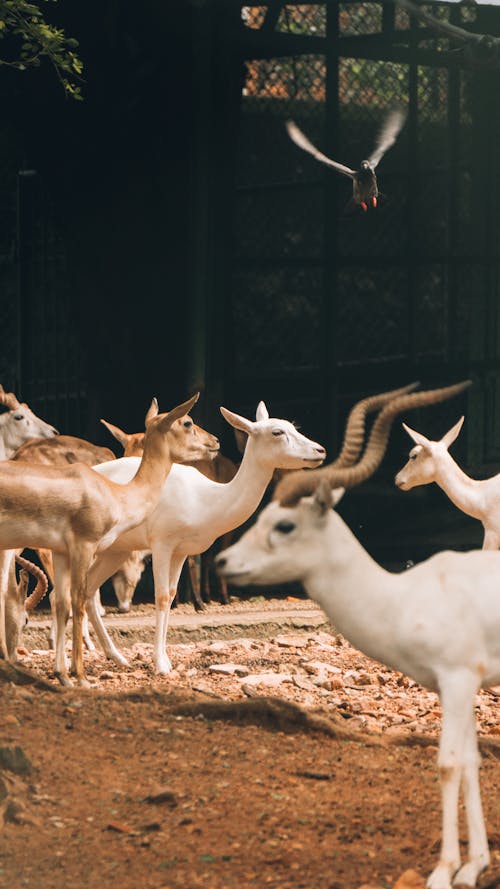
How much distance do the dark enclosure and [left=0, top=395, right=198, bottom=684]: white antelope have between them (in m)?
2.79

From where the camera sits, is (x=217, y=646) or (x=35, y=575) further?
(x=217, y=646)

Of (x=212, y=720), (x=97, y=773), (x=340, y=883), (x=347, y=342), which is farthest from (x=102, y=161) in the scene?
(x=340, y=883)

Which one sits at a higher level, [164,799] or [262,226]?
[262,226]

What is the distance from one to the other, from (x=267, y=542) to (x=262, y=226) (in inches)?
280

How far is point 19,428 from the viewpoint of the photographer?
428 inches

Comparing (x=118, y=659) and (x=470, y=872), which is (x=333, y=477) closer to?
(x=470, y=872)

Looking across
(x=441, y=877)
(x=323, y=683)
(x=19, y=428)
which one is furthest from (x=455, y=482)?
(x=441, y=877)

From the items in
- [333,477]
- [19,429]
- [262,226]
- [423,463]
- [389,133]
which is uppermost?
[389,133]

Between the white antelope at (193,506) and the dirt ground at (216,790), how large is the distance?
3.49 ft

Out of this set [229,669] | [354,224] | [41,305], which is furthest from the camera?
[41,305]

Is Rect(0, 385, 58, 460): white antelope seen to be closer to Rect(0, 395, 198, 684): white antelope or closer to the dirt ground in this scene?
Rect(0, 395, 198, 684): white antelope

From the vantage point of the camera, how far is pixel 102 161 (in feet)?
37.8

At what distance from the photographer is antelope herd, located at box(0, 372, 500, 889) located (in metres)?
5.09

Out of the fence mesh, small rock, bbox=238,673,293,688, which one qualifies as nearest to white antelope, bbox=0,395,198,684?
small rock, bbox=238,673,293,688
